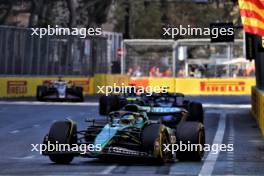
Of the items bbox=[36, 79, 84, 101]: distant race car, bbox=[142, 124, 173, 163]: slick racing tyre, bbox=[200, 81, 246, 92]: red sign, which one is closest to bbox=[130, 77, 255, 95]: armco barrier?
bbox=[200, 81, 246, 92]: red sign

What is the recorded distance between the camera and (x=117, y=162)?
14.6 m

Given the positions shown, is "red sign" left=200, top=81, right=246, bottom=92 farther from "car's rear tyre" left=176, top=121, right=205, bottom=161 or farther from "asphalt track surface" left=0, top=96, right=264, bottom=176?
"car's rear tyre" left=176, top=121, right=205, bottom=161

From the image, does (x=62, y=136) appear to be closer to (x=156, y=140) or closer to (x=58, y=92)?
(x=156, y=140)

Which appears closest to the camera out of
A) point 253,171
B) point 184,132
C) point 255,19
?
point 255,19

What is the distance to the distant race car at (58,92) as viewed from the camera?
3822cm

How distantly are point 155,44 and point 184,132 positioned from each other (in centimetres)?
3977

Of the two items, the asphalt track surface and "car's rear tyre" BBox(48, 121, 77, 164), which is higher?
"car's rear tyre" BBox(48, 121, 77, 164)

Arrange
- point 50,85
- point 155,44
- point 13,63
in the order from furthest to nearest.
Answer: point 155,44, point 13,63, point 50,85

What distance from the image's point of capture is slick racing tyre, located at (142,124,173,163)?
13844 millimetres

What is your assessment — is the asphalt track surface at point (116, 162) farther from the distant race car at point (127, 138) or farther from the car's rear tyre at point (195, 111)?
the car's rear tyre at point (195, 111)

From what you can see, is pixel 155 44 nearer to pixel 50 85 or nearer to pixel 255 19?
pixel 50 85

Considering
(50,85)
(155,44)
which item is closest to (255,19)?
(50,85)

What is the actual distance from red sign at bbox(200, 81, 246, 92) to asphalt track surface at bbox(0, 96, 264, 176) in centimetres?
2349

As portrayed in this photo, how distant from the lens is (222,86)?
54625mm
